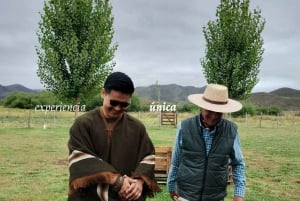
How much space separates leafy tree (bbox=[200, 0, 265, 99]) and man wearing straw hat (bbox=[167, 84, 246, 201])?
741 inches

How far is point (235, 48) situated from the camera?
22.3 meters

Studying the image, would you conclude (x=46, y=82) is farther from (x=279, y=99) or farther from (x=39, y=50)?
(x=279, y=99)

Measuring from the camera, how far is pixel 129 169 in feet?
9.54

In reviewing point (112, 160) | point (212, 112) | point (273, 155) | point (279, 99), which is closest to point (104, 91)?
point (112, 160)

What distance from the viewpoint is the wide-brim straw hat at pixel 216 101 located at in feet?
11.0

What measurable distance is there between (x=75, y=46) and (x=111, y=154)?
11.3 meters

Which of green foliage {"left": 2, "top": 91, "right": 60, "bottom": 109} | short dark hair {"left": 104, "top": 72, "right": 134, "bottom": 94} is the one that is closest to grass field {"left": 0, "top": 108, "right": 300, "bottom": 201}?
short dark hair {"left": 104, "top": 72, "right": 134, "bottom": 94}

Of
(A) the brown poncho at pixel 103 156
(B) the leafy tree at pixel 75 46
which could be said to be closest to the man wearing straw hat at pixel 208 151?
(A) the brown poncho at pixel 103 156

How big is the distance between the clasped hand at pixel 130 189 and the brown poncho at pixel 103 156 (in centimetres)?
6

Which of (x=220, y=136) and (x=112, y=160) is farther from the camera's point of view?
(x=220, y=136)

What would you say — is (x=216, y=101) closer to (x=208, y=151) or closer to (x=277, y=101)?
(x=208, y=151)

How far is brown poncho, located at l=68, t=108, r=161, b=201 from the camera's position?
108 inches

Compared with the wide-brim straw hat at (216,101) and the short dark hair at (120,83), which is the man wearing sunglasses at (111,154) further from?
the wide-brim straw hat at (216,101)

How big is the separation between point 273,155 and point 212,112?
527 inches
